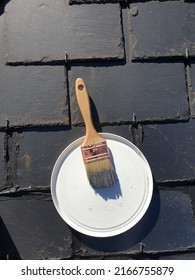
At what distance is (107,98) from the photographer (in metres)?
1.39

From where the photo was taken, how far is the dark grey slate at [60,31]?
140 centimetres

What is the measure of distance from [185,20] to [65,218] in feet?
2.35

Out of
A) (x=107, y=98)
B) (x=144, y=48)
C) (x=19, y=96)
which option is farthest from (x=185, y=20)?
(x=19, y=96)

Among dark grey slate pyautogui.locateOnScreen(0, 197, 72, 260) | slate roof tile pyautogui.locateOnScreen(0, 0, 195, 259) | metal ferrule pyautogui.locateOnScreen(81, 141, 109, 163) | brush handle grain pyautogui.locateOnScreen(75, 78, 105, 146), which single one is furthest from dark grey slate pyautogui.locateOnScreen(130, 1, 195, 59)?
dark grey slate pyautogui.locateOnScreen(0, 197, 72, 260)

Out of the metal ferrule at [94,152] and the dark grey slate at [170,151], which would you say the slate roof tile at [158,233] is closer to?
the dark grey slate at [170,151]

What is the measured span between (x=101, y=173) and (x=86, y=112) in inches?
7.3

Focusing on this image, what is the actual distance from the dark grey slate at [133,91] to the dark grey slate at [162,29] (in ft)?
0.14

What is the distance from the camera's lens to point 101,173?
131 centimetres

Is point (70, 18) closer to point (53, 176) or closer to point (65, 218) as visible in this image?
point (53, 176)

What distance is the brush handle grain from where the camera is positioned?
4.39ft
